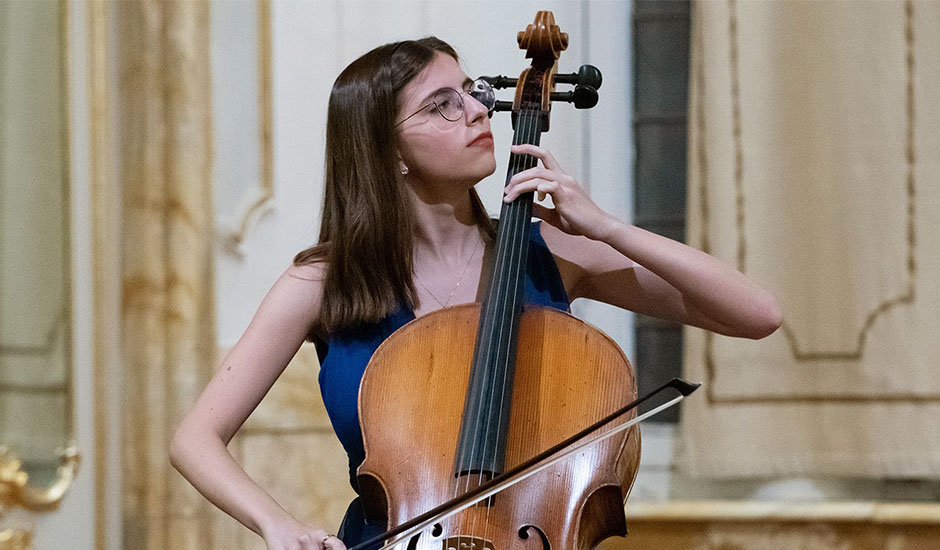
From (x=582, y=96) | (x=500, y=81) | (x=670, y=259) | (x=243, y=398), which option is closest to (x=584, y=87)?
(x=582, y=96)

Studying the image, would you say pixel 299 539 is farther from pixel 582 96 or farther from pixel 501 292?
pixel 582 96

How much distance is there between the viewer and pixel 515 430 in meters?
1.04

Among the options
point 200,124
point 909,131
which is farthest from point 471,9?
point 909,131

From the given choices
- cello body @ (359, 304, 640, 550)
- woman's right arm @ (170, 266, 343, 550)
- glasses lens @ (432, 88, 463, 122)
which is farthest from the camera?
glasses lens @ (432, 88, 463, 122)

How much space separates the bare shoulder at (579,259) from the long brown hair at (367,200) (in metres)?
0.18

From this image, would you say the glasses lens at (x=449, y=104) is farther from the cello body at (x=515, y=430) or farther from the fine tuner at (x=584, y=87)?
the cello body at (x=515, y=430)

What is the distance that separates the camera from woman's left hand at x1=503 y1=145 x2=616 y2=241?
115 centimetres

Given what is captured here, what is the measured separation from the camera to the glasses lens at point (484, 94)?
4.05 ft

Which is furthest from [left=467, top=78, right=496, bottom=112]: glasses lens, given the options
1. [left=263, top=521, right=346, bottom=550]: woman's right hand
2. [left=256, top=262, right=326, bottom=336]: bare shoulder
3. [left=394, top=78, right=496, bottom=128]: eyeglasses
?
[left=263, top=521, right=346, bottom=550]: woman's right hand

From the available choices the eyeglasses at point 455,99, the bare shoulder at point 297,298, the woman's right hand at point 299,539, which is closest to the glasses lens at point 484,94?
the eyeglasses at point 455,99

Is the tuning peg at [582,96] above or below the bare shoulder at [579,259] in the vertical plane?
above

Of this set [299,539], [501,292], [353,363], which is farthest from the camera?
[353,363]

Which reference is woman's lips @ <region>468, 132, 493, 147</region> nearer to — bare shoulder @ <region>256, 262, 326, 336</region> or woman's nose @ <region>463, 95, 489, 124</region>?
woman's nose @ <region>463, 95, 489, 124</region>

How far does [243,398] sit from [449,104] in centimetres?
40
